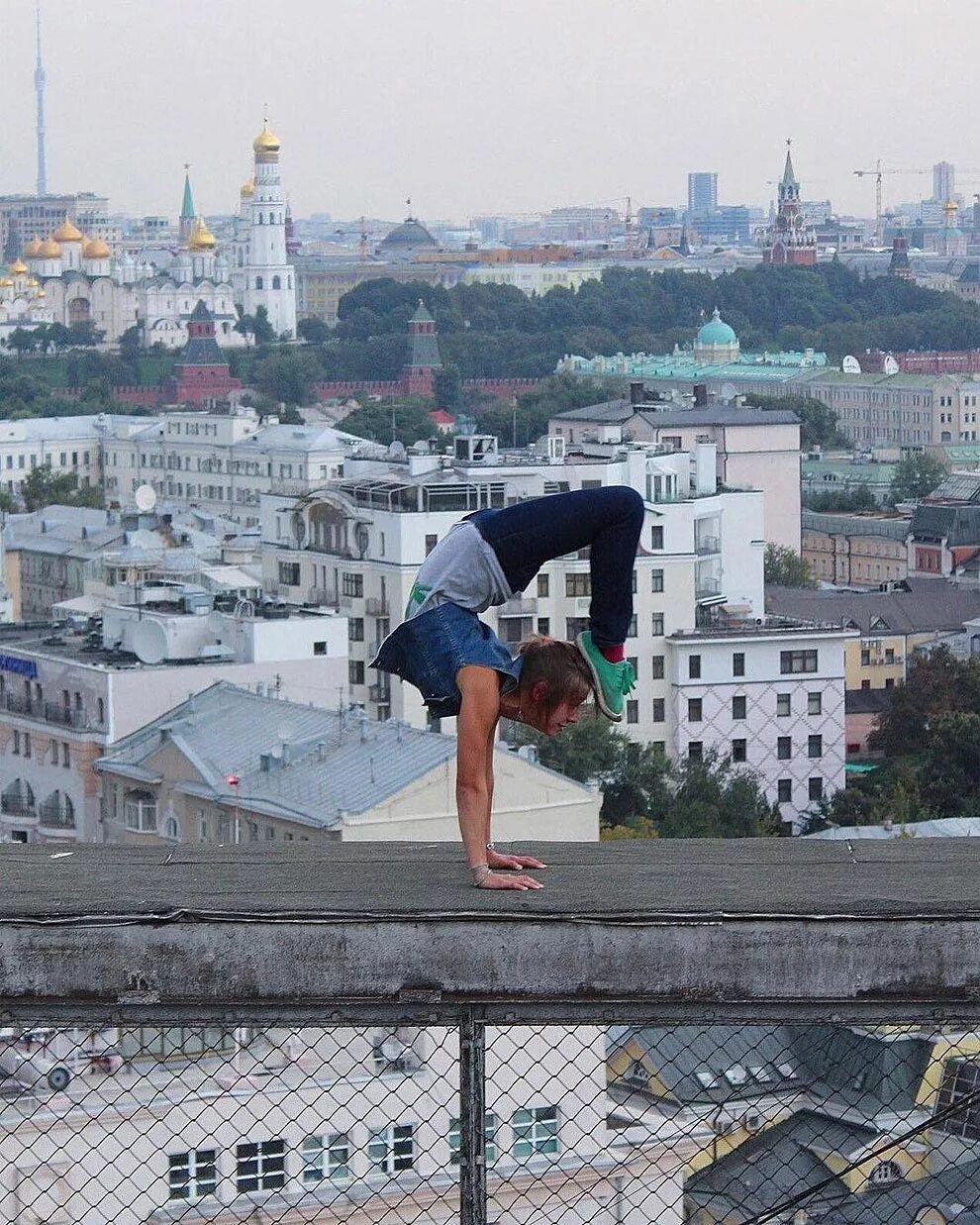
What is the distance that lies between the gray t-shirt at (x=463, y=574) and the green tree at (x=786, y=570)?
81.9 feet

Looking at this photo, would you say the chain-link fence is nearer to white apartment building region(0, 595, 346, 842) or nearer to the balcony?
the balcony

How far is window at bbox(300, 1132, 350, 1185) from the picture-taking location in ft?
8.88

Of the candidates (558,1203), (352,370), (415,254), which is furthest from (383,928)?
(415,254)

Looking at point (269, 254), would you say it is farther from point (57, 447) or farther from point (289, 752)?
point (289, 752)

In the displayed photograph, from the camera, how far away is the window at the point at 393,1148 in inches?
106

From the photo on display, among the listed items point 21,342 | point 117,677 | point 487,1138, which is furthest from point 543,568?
point 21,342

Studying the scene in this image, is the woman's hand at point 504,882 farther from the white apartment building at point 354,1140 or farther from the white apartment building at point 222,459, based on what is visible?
the white apartment building at point 222,459

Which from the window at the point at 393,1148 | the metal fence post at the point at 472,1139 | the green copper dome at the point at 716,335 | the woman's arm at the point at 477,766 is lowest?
the green copper dome at the point at 716,335

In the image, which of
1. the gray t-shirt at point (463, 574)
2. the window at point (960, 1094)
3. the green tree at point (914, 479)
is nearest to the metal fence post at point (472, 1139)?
the window at point (960, 1094)

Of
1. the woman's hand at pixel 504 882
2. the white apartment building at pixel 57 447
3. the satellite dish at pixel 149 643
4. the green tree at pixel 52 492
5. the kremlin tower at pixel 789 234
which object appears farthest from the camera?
the kremlin tower at pixel 789 234

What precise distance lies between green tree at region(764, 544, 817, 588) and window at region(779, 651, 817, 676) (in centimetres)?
933

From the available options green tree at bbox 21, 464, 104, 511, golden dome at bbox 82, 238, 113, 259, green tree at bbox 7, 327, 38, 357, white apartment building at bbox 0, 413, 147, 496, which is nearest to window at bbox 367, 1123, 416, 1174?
green tree at bbox 21, 464, 104, 511

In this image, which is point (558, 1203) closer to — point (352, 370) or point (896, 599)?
point (896, 599)

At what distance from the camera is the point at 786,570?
28.4m
